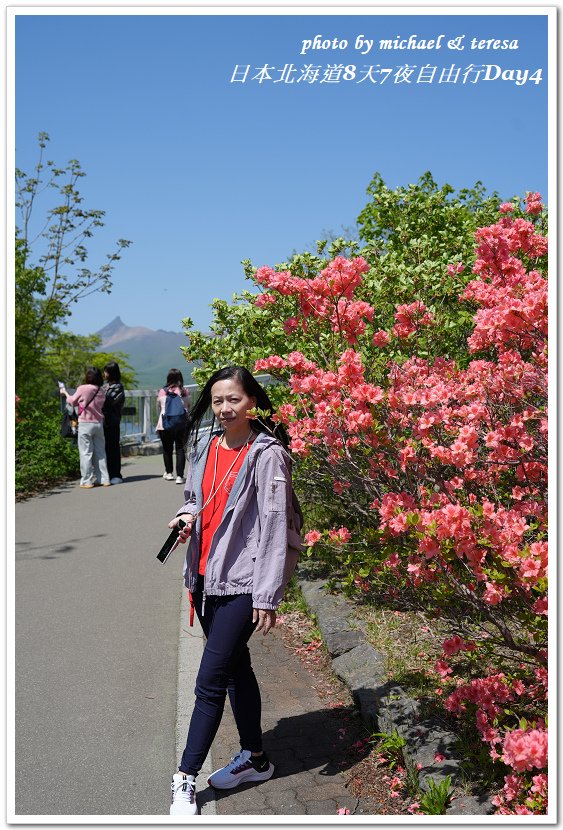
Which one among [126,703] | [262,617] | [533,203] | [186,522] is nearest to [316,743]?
[262,617]

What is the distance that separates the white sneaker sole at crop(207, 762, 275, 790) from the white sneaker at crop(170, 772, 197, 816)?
8.5 inches

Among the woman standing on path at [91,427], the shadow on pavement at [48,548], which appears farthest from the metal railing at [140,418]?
the shadow on pavement at [48,548]

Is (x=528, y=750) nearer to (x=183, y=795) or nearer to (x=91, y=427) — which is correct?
(x=183, y=795)

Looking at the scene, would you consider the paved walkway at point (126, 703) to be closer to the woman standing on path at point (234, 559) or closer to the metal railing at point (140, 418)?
the woman standing on path at point (234, 559)

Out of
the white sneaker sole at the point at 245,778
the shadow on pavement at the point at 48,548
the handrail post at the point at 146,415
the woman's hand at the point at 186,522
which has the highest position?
the handrail post at the point at 146,415

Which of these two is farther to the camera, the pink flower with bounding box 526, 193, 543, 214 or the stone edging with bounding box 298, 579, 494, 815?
the pink flower with bounding box 526, 193, 543, 214

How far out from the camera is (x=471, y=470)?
13.0ft

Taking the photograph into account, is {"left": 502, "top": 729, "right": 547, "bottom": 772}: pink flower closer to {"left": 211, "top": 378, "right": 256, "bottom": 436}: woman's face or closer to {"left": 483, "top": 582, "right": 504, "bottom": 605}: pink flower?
{"left": 483, "top": 582, "right": 504, "bottom": 605}: pink flower

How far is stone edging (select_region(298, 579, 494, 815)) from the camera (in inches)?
145

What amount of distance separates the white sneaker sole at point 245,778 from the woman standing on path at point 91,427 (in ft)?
31.5

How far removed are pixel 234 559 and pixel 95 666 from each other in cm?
232

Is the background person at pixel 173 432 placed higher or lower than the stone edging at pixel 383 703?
higher

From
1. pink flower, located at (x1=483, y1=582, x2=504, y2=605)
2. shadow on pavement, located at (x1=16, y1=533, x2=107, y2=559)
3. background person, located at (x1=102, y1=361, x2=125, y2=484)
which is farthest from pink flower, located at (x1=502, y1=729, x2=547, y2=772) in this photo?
background person, located at (x1=102, y1=361, x2=125, y2=484)

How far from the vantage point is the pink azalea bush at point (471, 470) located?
10.5 feet
